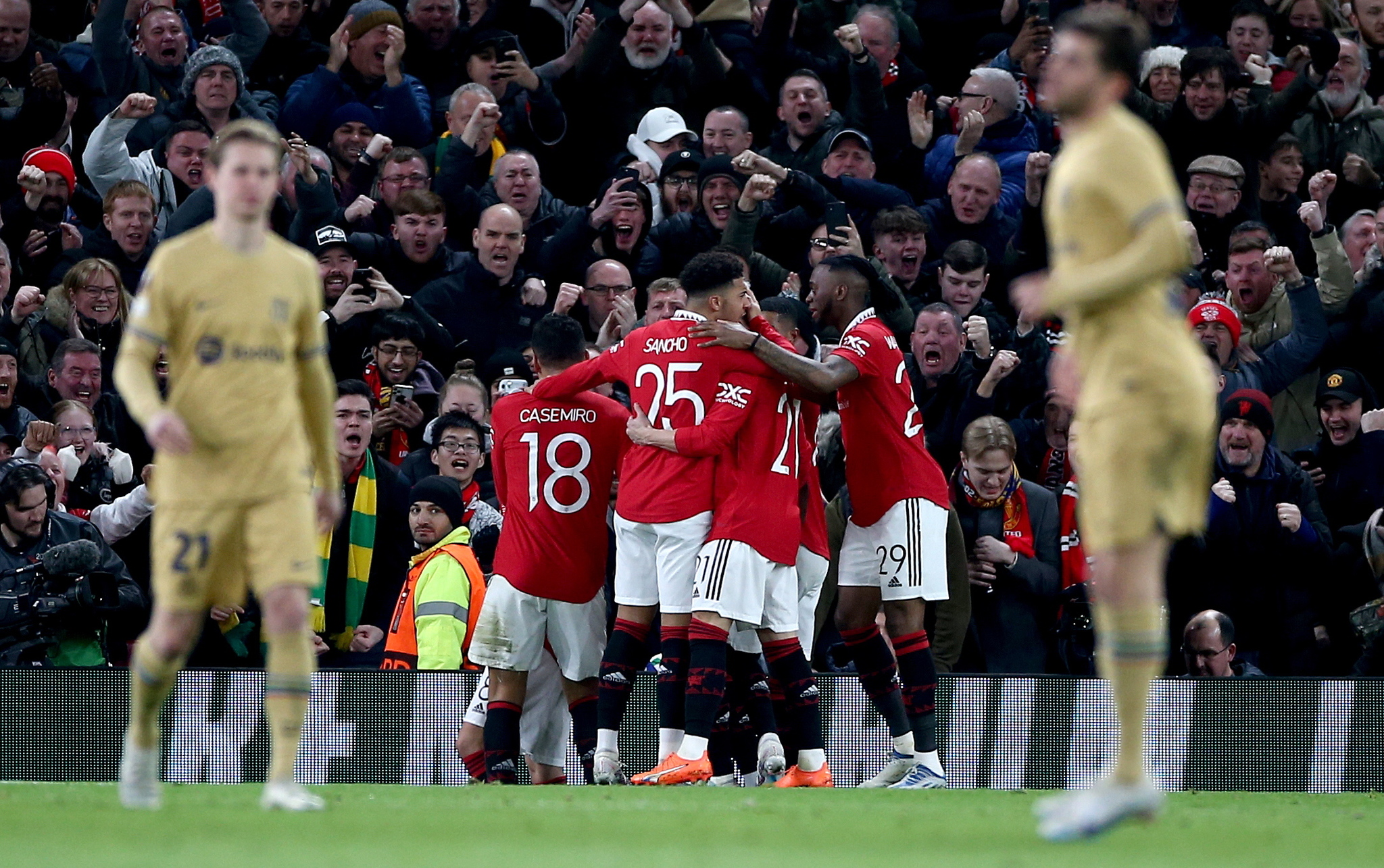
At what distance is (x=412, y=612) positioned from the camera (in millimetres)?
10391

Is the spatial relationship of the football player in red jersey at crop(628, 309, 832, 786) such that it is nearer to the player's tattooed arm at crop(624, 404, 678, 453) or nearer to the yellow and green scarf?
the player's tattooed arm at crop(624, 404, 678, 453)

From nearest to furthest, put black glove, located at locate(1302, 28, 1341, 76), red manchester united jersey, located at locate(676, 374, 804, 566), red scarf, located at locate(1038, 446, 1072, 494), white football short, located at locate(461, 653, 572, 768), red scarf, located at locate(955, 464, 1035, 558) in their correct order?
red manchester united jersey, located at locate(676, 374, 804, 566) → white football short, located at locate(461, 653, 572, 768) → red scarf, located at locate(955, 464, 1035, 558) → red scarf, located at locate(1038, 446, 1072, 494) → black glove, located at locate(1302, 28, 1341, 76)

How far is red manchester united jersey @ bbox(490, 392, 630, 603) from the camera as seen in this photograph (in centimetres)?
976

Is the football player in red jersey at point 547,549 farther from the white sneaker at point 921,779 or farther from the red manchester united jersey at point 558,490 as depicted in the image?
the white sneaker at point 921,779

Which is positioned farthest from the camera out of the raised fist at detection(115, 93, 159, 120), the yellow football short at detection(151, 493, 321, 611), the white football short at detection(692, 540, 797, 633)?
the raised fist at detection(115, 93, 159, 120)

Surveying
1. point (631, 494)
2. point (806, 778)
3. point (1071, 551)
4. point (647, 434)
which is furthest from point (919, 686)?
point (1071, 551)

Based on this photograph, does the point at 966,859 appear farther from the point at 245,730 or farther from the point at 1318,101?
the point at 1318,101

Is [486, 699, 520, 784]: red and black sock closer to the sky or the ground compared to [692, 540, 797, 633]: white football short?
closer to the ground

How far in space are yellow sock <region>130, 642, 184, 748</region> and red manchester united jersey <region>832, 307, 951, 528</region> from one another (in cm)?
397

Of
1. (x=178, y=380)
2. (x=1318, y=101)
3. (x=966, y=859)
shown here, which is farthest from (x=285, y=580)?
(x=1318, y=101)

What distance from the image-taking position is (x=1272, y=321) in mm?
12836

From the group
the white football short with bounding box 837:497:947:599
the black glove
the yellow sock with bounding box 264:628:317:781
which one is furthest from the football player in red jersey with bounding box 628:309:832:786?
the black glove

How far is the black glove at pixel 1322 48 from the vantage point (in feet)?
48.3

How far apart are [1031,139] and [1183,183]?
1195 mm
